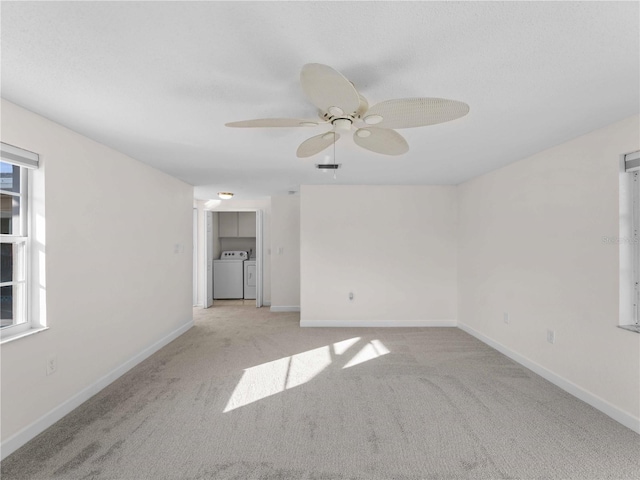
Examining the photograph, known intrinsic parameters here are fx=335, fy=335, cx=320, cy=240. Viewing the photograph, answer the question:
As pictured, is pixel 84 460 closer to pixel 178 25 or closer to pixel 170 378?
pixel 170 378

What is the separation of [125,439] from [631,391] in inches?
134

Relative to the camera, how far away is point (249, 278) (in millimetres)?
7613

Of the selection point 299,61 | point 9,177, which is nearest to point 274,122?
point 299,61

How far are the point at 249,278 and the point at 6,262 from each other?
5.46 meters

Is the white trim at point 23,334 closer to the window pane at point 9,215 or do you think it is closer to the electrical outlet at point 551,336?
the window pane at point 9,215

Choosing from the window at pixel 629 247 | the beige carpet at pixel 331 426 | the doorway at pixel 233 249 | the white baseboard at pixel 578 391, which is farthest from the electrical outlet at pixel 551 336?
the doorway at pixel 233 249

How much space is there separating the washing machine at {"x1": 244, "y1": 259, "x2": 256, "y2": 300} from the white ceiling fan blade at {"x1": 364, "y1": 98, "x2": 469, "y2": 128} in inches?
244

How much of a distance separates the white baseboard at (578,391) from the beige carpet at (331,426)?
2.5 inches

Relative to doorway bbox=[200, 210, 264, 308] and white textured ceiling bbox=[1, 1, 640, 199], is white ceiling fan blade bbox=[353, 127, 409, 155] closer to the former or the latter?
white textured ceiling bbox=[1, 1, 640, 199]

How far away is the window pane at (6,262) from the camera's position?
221 centimetres

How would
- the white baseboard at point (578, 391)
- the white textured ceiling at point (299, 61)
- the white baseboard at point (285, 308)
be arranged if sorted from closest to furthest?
the white textured ceiling at point (299, 61) < the white baseboard at point (578, 391) < the white baseboard at point (285, 308)

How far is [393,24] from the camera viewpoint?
1.31 metres

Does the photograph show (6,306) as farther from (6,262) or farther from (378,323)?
(378,323)

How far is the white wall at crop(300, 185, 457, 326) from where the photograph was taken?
5.09m
